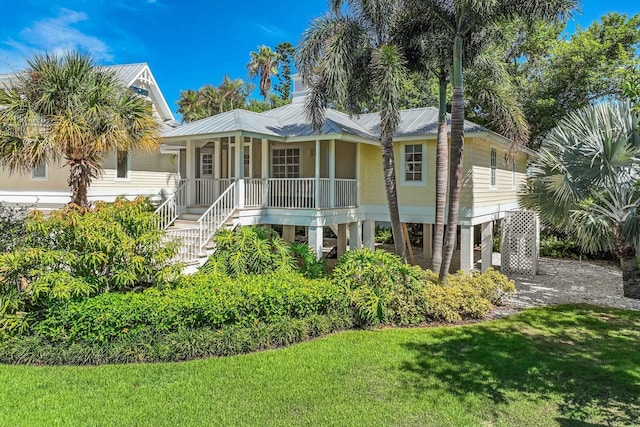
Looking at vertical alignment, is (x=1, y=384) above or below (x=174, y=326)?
below

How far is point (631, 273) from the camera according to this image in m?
11.9

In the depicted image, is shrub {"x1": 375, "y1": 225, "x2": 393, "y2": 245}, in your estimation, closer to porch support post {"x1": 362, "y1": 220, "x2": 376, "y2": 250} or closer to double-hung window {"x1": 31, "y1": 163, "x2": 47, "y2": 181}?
porch support post {"x1": 362, "y1": 220, "x2": 376, "y2": 250}

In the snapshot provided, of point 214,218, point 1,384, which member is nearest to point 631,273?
point 214,218

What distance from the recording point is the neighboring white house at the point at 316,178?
12781 millimetres

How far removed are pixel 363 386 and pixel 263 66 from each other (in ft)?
129

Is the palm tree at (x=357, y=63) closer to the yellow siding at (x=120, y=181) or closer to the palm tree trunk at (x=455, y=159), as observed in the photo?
the palm tree trunk at (x=455, y=159)

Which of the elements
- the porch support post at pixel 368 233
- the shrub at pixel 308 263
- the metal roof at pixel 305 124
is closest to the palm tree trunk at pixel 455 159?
the shrub at pixel 308 263

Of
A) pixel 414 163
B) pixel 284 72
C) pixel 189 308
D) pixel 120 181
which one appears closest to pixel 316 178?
pixel 414 163

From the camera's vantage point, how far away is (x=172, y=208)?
13.8 m

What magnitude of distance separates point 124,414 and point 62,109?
7.82 m

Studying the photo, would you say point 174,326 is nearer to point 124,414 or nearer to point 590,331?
point 124,414

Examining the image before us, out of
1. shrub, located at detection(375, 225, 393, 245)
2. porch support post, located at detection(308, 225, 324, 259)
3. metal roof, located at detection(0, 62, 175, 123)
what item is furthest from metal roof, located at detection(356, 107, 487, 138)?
metal roof, located at detection(0, 62, 175, 123)

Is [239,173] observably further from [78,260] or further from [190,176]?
[78,260]

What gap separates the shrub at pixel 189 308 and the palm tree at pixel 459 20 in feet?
13.0
